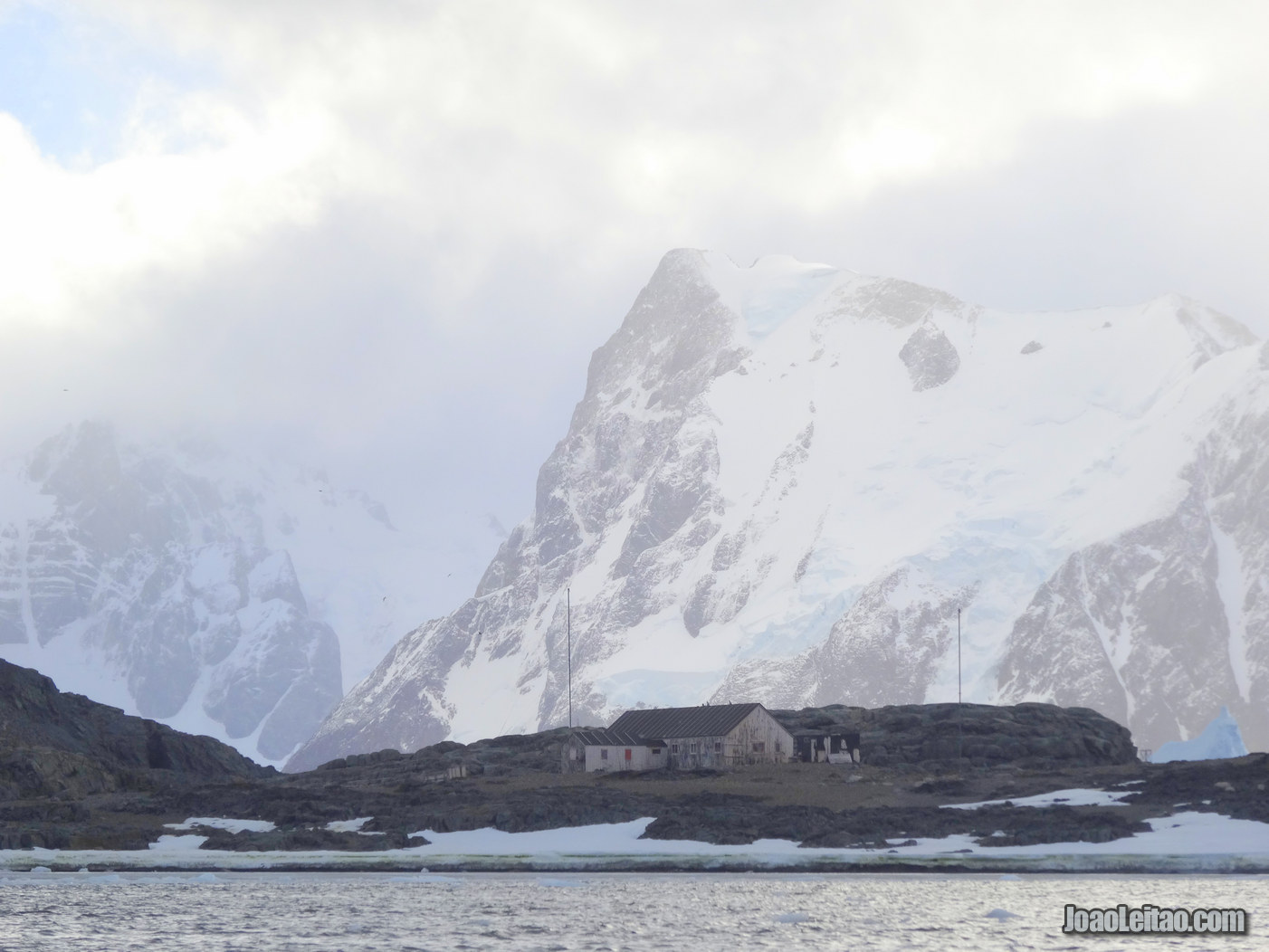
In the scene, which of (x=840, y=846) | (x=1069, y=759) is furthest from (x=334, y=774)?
(x=840, y=846)

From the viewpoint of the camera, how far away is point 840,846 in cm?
8775

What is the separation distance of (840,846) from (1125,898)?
22.4 metres

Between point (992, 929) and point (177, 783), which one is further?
point (177, 783)

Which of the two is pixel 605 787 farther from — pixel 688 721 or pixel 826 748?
pixel 826 748

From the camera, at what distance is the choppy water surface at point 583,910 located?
57.2 metres

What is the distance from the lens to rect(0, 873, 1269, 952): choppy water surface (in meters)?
57.2

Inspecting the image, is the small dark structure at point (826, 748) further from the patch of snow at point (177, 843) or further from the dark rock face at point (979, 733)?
the patch of snow at point (177, 843)

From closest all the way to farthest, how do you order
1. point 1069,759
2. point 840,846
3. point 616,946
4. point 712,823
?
point 616,946 < point 840,846 < point 712,823 < point 1069,759

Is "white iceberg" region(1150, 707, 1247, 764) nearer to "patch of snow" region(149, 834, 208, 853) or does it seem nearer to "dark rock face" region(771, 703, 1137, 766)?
"dark rock face" region(771, 703, 1137, 766)

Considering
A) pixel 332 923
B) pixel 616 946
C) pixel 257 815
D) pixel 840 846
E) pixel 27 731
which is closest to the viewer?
pixel 616 946

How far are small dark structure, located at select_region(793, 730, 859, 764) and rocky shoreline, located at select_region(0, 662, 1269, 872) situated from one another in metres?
2.56

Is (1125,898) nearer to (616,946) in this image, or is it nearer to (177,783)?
(616,946)

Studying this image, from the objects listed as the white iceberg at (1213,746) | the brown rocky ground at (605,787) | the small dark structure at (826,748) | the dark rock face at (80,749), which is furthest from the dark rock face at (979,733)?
the dark rock face at (80,749)

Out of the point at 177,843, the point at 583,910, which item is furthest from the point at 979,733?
the point at 583,910
